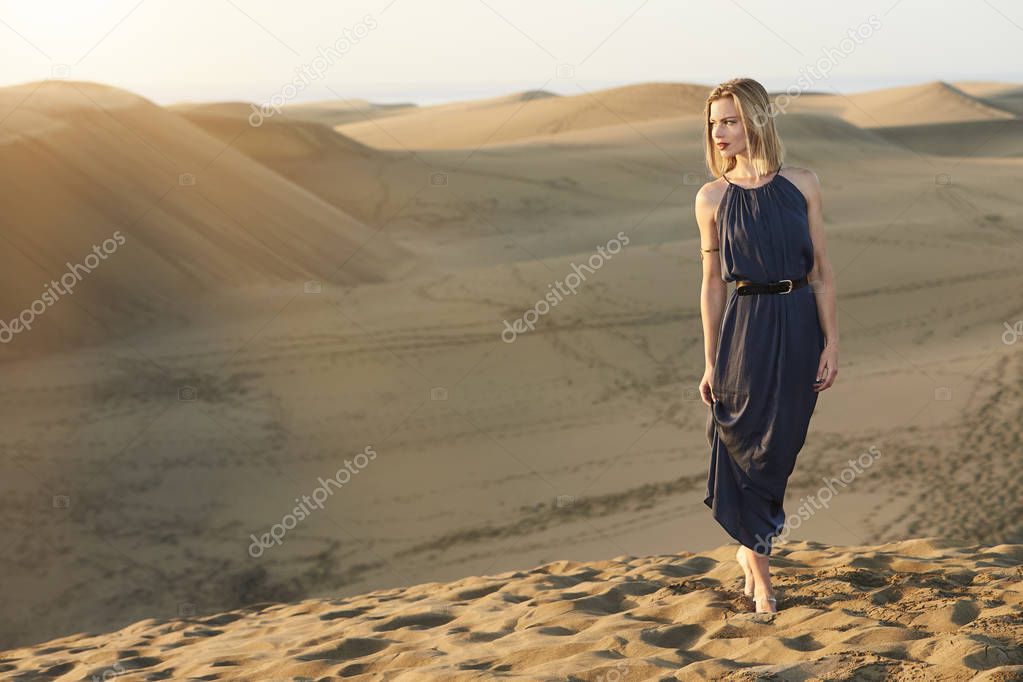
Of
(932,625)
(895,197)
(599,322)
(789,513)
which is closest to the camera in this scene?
(932,625)

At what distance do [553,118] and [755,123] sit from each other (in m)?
41.5

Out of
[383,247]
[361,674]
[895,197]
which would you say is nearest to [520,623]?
[361,674]

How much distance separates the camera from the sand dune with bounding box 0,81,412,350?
1147cm

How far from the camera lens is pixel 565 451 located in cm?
860

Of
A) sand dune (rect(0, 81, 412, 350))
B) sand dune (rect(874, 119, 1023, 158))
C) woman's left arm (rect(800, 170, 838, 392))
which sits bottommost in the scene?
woman's left arm (rect(800, 170, 838, 392))

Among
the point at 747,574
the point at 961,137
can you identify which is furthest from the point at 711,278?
the point at 961,137

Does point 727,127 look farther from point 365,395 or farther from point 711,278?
point 365,395

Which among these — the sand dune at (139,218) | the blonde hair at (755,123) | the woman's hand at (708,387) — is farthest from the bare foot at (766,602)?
the sand dune at (139,218)

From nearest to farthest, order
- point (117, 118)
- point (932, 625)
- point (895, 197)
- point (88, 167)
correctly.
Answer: point (932, 625), point (88, 167), point (117, 118), point (895, 197)

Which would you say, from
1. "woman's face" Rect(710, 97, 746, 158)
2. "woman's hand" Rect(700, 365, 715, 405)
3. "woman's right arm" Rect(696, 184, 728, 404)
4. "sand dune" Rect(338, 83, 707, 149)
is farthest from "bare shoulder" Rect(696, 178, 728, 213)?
"sand dune" Rect(338, 83, 707, 149)

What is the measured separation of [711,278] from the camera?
4.03 m

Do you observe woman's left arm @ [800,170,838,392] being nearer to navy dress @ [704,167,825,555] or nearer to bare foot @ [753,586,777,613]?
navy dress @ [704,167,825,555]

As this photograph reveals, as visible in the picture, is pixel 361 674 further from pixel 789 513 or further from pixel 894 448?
pixel 894 448

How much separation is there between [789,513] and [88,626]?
471 cm
